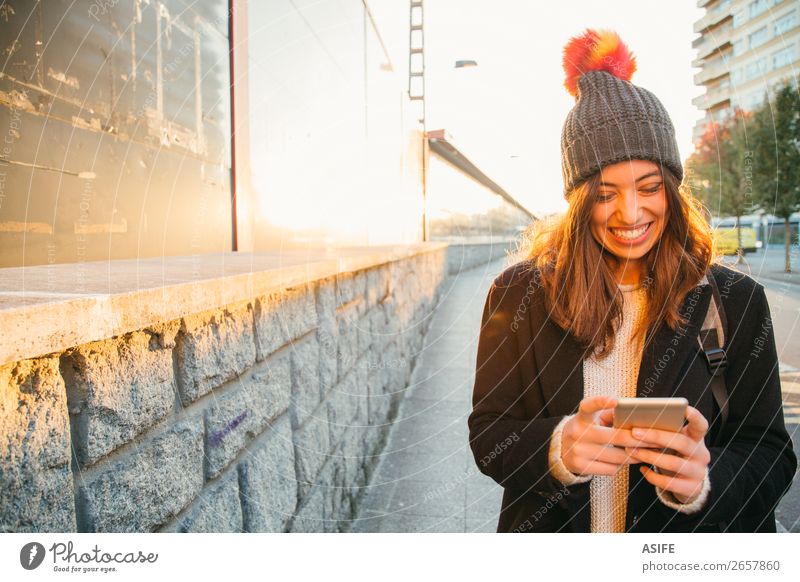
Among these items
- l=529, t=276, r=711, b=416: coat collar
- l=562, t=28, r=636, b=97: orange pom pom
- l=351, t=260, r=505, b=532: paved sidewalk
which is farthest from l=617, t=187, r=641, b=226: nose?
l=351, t=260, r=505, b=532: paved sidewalk

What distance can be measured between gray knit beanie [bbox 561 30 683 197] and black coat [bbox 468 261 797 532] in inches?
14.5

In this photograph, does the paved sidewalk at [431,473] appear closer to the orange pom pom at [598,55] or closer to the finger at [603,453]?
the finger at [603,453]

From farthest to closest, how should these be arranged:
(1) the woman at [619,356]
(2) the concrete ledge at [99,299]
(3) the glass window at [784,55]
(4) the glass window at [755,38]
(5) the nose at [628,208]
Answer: (3) the glass window at [784,55]
(4) the glass window at [755,38]
(5) the nose at [628,208]
(1) the woman at [619,356]
(2) the concrete ledge at [99,299]

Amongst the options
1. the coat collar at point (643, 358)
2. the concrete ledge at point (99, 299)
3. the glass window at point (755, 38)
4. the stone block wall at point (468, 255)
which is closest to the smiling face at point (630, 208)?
the coat collar at point (643, 358)

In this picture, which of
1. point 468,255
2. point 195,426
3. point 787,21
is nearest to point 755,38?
point 787,21

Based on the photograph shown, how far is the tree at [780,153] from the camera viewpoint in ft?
24.7

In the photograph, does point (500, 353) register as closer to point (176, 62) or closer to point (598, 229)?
point (598, 229)

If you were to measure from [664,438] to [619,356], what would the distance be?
14.3 inches

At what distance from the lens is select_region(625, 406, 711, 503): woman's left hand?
3.71 feet

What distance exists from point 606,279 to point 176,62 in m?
2.10

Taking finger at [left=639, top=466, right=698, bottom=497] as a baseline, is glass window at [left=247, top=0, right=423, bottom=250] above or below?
above

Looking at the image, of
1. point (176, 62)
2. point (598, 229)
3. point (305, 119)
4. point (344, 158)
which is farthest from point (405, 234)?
point (598, 229)

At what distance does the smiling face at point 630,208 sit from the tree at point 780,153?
5.77 m
